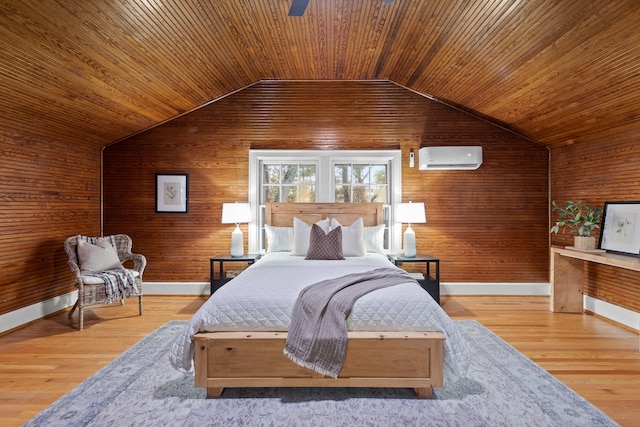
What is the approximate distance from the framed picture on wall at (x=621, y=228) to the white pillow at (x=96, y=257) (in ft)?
18.0

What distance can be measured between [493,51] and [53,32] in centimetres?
358

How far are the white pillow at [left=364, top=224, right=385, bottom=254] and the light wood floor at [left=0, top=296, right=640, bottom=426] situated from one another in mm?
1123

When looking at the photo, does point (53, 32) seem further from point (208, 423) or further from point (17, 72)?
point (208, 423)

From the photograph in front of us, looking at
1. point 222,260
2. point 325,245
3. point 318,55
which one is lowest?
point 222,260

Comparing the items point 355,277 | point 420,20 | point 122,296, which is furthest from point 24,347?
point 420,20

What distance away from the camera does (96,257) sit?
4047mm

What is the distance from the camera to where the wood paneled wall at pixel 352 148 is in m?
4.98

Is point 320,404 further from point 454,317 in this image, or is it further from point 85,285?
point 85,285

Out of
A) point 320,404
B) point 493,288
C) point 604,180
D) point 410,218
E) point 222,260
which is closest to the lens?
point 320,404

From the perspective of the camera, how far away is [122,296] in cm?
398

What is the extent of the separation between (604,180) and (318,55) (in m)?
3.54

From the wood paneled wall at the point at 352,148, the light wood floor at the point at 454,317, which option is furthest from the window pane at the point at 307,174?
the light wood floor at the point at 454,317

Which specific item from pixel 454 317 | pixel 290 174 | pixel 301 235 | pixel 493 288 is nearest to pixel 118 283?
pixel 301 235

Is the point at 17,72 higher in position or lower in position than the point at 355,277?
higher
